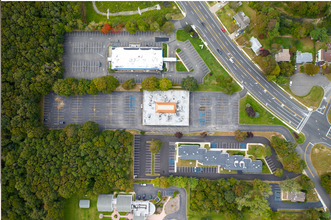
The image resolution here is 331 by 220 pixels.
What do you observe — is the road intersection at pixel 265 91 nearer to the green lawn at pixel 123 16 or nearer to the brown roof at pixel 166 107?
the green lawn at pixel 123 16

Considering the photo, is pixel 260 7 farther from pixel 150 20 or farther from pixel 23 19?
pixel 23 19

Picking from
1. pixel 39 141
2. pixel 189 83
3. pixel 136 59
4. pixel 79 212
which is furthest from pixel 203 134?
pixel 39 141

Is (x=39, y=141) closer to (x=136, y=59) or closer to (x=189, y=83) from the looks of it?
(x=136, y=59)

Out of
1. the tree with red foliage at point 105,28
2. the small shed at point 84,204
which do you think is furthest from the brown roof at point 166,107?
the small shed at point 84,204

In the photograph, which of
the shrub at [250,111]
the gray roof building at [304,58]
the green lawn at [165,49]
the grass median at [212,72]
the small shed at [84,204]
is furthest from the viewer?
the green lawn at [165,49]

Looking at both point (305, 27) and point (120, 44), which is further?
point (120, 44)

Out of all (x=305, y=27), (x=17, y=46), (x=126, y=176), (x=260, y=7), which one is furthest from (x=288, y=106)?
(x=17, y=46)

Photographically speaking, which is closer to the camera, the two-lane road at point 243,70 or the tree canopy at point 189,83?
the tree canopy at point 189,83
